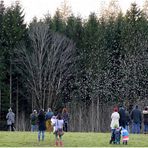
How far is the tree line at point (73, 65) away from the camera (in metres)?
61.8

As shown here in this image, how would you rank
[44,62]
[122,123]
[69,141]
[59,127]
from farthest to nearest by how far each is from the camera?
[44,62]
[122,123]
[69,141]
[59,127]

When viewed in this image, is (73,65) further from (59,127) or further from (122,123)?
(59,127)

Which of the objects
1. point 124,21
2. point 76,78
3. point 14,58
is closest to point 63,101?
point 76,78

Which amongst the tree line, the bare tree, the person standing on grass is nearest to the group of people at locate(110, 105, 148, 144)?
the person standing on grass

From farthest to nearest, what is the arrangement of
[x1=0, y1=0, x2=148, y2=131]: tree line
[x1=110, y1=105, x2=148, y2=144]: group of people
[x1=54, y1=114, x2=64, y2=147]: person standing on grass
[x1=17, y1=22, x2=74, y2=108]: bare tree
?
[x1=17, y1=22, x2=74, y2=108]: bare tree → [x1=0, y1=0, x2=148, y2=131]: tree line → [x1=110, y1=105, x2=148, y2=144]: group of people → [x1=54, y1=114, x2=64, y2=147]: person standing on grass

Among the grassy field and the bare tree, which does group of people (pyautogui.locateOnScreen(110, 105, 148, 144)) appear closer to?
the grassy field

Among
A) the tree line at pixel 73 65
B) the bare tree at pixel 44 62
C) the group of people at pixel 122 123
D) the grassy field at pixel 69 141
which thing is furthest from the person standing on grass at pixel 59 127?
the bare tree at pixel 44 62

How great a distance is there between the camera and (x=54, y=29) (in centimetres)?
6875

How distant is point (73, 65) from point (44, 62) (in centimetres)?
345

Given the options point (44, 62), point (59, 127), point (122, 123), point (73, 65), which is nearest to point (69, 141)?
point (59, 127)

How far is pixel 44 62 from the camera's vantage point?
67.1 meters

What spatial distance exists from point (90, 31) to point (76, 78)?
21.1 ft

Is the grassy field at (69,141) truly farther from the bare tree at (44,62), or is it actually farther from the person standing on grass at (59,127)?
the bare tree at (44,62)

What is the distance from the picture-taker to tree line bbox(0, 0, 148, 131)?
6178 centimetres
